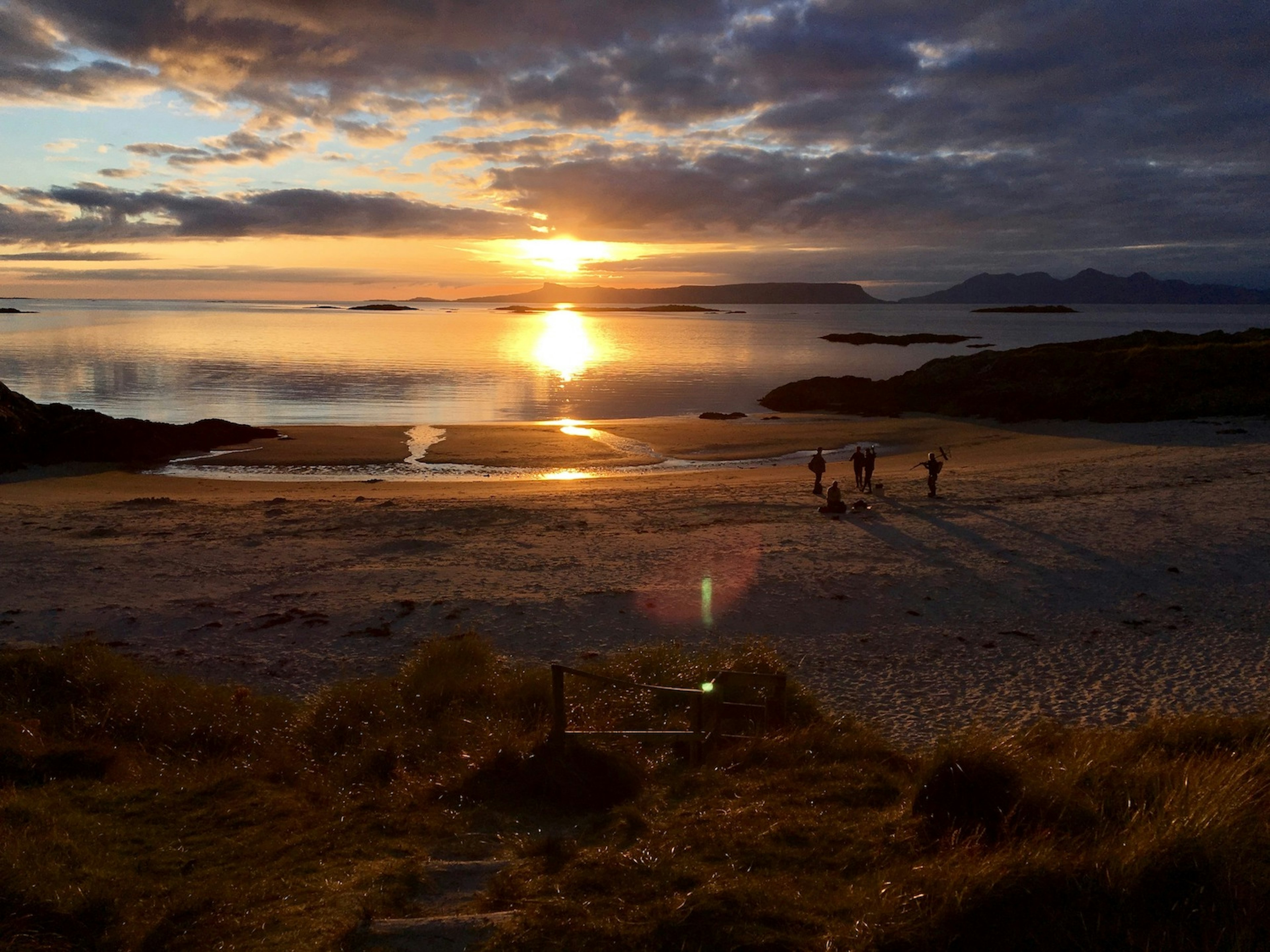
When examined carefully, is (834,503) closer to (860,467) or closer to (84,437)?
(860,467)

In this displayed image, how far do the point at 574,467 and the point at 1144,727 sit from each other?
23.9 m

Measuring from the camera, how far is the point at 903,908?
4.93m

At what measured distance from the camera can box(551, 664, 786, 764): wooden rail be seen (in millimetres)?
7352

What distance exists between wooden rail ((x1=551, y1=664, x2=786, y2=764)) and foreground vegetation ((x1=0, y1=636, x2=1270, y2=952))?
0.69 feet

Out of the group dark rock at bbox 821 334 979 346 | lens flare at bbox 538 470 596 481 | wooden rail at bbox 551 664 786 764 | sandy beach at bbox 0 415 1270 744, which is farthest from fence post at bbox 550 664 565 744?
dark rock at bbox 821 334 979 346

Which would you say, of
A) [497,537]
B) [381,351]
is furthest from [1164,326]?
[497,537]

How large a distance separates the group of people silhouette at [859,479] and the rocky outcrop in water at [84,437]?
23.3 m

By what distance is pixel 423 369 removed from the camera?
73312 millimetres

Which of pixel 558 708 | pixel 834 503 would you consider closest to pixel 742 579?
pixel 834 503

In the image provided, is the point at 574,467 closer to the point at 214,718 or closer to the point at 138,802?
the point at 214,718

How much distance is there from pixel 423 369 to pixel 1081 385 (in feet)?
164

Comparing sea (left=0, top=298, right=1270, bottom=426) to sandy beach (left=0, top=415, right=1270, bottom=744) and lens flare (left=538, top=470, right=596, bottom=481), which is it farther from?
sandy beach (left=0, top=415, right=1270, bottom=744)

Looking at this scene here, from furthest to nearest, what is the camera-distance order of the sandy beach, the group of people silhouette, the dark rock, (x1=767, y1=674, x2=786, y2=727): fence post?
the dark rock < the group of people silhouette < the sandy beach < (x1=767, y1=674, x2=786, y2=727): fence post

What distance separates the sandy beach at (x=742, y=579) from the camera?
11.0 m
